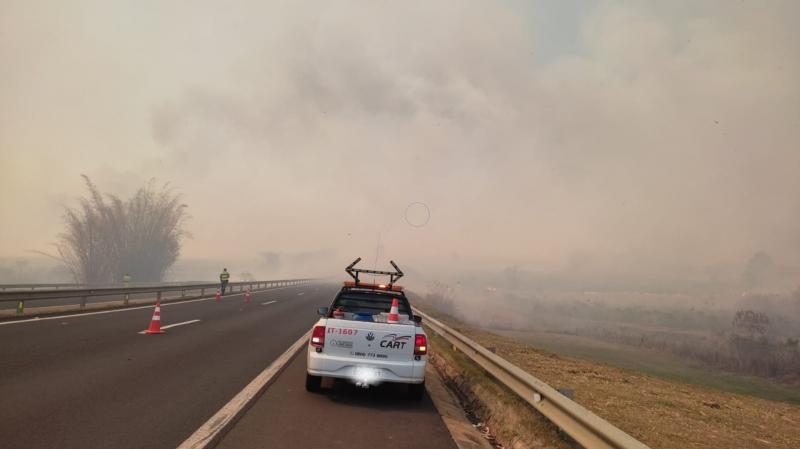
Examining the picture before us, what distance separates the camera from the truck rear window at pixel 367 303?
25.6ft

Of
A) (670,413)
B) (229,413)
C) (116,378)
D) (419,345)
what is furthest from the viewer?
(670,413)

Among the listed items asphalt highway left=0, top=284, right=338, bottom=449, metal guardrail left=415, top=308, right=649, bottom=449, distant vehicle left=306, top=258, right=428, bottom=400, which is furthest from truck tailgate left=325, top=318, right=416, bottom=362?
asphalt highway left=0, top=284, right=338, bottom=449

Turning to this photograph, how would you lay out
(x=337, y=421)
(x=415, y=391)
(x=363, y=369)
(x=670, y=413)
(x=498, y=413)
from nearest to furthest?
1. (x=337, y=421)
2. (x=498, y=413)
3. (x=363, y=369)
4. (x=415, y=391)
5. (x=670, y=413)

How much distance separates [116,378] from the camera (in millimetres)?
6859

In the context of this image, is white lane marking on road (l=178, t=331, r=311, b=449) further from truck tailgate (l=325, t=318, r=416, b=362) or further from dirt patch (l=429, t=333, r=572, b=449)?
dirt patch (l=429, t=333, r=572, b=449)

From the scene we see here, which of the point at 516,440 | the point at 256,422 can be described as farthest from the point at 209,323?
the point at 516,440

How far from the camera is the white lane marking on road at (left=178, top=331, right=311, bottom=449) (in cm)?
444

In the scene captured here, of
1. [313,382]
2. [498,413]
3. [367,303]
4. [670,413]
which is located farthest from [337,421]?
[670,413]

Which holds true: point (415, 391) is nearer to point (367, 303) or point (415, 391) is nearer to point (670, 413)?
point (367, 303)

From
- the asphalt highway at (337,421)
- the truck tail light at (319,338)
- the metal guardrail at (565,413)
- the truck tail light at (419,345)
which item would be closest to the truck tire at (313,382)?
the asphalt highway at (337,421)

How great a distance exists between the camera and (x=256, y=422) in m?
5.23

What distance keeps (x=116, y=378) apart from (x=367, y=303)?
13.0ft

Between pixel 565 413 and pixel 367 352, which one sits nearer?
pixel 565 413

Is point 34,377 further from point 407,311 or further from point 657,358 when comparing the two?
point 657,358
